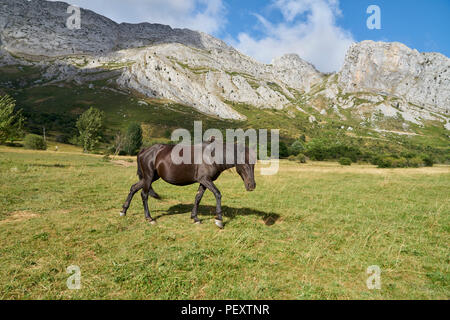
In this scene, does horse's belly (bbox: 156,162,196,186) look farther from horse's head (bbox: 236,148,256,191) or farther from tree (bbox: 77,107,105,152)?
tree (bbox: 77,107,105,152)

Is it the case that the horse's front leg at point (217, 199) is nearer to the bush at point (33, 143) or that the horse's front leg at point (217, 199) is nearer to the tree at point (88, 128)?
the bush at point (33, 143)

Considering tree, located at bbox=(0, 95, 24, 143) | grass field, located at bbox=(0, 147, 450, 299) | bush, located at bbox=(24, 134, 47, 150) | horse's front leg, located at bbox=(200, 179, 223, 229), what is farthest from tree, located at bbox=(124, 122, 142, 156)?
horse's front leg, located at bbox=(200, 179, 223, 229)

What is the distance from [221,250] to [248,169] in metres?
3.29

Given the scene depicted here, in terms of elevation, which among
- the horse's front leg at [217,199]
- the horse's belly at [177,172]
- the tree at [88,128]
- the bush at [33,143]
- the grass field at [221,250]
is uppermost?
the tree at [88,128]

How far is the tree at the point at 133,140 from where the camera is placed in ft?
281

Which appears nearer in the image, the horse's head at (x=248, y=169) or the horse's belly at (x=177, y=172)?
the horse's head at (x=248, y=169)

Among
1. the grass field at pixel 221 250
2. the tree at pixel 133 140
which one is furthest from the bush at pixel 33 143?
the grass field at pixel 221 250

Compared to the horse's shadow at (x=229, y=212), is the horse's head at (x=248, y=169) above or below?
above

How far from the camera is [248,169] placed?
8.94m

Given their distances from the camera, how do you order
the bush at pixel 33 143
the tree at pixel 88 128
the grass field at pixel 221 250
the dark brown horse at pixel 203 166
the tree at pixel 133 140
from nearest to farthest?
1. the grass field at pixel 221 250
2. the dark brown horse at pixel 203 166
3. the bush at pixel 33 143
4. the tree at pixel 88 128
5. the tree at pixel 133 140

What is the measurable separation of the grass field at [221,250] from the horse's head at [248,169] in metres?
1.69

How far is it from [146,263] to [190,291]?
1.66 metres

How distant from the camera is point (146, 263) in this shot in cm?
595
